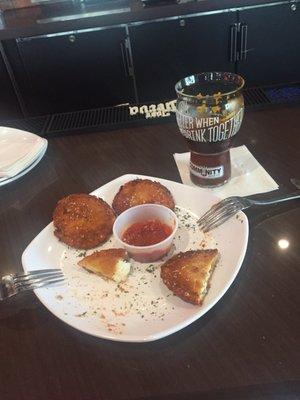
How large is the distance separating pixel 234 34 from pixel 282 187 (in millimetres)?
1567

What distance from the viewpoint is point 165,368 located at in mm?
590

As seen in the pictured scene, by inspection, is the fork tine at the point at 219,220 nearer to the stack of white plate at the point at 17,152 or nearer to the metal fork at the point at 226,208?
the metal fork at the point at 226,208

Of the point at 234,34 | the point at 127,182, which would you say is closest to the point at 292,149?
the point at 127,182

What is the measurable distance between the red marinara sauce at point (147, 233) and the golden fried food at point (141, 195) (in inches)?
2.3

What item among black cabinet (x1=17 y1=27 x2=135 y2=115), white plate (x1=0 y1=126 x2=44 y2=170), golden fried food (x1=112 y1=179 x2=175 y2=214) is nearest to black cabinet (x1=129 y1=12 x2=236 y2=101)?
black cabinet (x1=17 y1=27 x2=135 y2=115)

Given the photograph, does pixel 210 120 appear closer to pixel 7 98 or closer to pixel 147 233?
pixel 147 233

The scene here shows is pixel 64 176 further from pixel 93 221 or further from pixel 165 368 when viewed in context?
pixel 165 368

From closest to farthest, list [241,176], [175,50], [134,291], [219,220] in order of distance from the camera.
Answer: [134,291] < [219,220] < [241,176] < [175,50]

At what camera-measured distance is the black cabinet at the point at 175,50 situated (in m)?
2.14

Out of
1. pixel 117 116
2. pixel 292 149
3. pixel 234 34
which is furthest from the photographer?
pixel 234 34

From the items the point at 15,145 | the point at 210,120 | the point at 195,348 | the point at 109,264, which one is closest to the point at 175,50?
the point at 15,145

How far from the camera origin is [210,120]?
0.88m

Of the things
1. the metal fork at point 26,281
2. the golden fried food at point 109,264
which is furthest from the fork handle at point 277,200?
the metal fork at point 26,281

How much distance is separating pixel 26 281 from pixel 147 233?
10.3 inches
